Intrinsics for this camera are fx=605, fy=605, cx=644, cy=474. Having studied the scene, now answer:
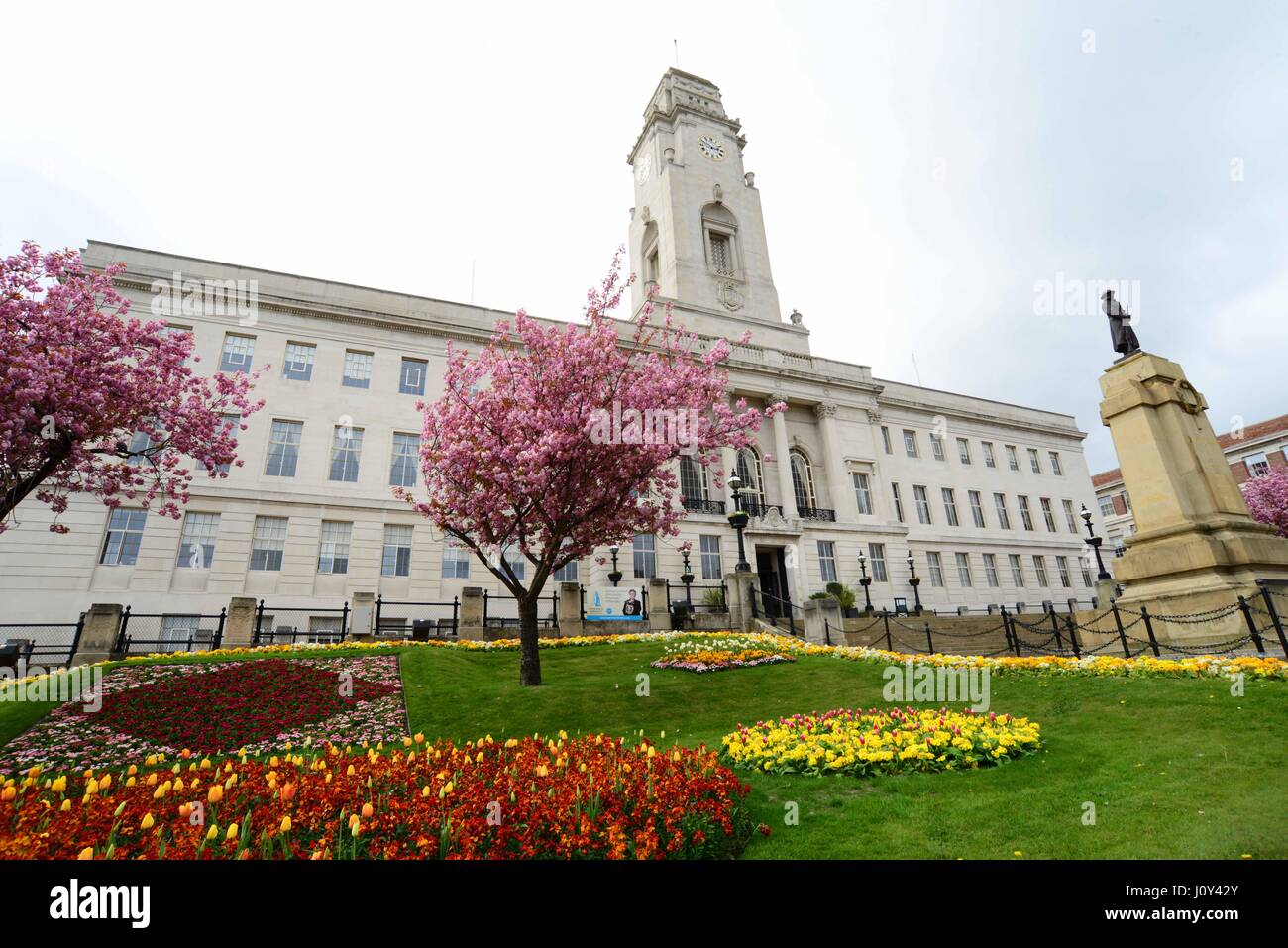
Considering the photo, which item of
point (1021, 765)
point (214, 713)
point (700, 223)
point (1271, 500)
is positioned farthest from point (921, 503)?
point (214, 713)

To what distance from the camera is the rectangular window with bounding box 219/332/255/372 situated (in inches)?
1115

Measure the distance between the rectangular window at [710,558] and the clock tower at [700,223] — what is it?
554 inches

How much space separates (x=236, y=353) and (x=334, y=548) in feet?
35.0

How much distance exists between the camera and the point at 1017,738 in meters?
7.50

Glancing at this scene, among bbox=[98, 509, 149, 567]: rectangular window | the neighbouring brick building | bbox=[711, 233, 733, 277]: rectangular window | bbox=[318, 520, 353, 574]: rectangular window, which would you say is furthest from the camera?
the neighbouring brick building

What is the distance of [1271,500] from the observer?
3919 cm

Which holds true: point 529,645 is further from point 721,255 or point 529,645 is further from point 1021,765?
point 721,255

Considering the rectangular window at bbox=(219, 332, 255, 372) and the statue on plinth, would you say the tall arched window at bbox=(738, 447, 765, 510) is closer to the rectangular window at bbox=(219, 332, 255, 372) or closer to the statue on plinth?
the statue on plinth

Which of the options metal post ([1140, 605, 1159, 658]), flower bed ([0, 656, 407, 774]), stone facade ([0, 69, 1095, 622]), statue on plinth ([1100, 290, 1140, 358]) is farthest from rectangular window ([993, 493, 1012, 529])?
flower bed ([0, 656, 407, 774])

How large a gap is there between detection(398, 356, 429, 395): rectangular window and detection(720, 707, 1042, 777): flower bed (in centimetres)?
2761
